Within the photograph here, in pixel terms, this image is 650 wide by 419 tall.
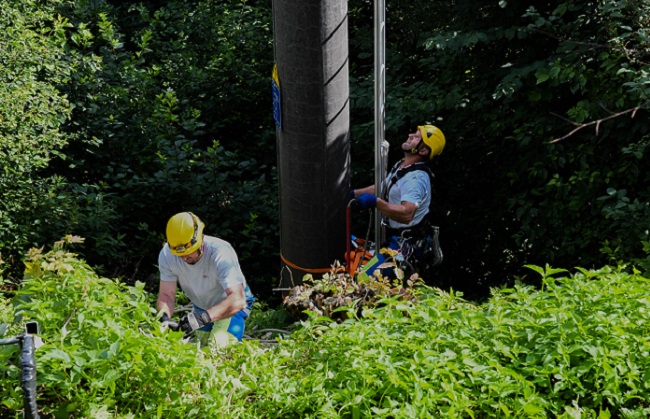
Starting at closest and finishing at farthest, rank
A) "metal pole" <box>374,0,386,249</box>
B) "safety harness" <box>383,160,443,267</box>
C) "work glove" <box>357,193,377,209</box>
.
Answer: "metal pole" <box>374,0,386,249</box>
"work glove" <box>357,193,377,209</box>
"safety harness" <box>383,160,443,267</box>

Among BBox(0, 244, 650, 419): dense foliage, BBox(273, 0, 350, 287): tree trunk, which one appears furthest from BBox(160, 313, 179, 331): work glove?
BBox(273, 0, 350, 287): tree trunk

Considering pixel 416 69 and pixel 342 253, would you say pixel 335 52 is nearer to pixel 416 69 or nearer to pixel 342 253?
pixel 342 253

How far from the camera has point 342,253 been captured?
249 inches

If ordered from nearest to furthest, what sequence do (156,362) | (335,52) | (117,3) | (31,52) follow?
(156,362) < (335,52) < (31,52) < (117,3)

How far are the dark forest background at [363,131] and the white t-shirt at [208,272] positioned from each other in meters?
1.75

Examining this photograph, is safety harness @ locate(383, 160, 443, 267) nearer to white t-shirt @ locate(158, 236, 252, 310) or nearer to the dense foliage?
white t-shirt @ locate(158, 236, 252, 310)

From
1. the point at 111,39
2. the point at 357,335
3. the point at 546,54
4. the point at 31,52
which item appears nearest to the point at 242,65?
the point at 111,39

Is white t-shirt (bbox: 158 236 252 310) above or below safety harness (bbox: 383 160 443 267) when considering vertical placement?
above

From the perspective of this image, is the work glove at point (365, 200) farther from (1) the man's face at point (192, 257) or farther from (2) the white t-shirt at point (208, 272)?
(1) the man's face at point (192, 257)

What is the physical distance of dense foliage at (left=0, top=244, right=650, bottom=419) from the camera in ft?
11.9

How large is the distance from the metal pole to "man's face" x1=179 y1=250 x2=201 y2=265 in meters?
1.53

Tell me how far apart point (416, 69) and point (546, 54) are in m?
1.52

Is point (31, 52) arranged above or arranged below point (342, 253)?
above

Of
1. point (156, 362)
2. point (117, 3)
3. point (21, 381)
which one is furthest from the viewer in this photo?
point (117, 3)
